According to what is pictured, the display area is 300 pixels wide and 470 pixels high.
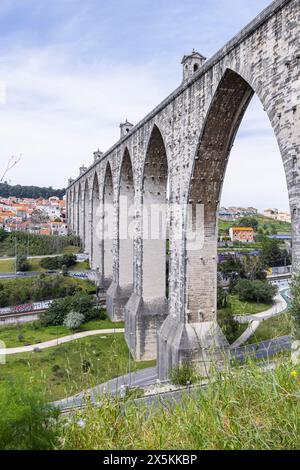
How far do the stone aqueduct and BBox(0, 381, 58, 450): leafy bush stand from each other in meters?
1.79

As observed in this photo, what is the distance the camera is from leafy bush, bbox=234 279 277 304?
29.5 m

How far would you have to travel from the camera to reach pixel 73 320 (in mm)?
21344

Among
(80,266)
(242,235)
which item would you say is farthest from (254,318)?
(242,235)

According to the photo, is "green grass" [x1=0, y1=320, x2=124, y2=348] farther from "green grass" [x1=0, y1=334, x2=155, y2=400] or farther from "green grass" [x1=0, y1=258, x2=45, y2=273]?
"green grass" [x1=0, y1=258, x2=45, y2=273]

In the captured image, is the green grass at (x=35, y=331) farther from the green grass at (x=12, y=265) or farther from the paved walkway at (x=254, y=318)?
the green grass at (x=12, y=265)

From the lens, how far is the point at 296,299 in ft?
18.6

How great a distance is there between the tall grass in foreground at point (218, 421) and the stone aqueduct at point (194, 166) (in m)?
0.53

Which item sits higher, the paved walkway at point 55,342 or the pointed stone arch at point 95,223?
the pointed stone arch at point 95,223

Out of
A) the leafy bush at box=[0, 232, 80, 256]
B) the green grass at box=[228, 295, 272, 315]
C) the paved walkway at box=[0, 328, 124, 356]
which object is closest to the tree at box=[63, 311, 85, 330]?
the paved walkway at box=[0, 328, 124, 356]

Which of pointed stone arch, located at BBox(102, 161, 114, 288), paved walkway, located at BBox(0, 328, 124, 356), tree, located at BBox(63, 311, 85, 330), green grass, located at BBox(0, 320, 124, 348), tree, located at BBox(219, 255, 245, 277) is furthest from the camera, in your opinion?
tree, located at BBox(219, 255, 245, 277)

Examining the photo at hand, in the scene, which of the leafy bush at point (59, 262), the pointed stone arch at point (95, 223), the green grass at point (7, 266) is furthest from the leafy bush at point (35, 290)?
the green grass at point (7, 266)

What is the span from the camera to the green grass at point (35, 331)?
20.3 metres

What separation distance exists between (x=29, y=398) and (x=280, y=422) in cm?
251

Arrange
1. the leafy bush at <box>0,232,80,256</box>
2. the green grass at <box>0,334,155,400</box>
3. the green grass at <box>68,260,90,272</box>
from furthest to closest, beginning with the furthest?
the leafy bush at <box>0,232,80,256</box>, the green grass at <box>68,260,90,272</box>, the green grass at <box>0,334,155,400</box>
